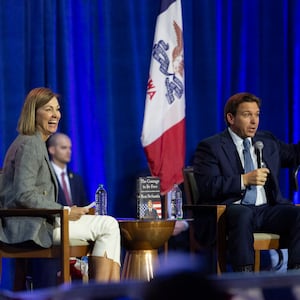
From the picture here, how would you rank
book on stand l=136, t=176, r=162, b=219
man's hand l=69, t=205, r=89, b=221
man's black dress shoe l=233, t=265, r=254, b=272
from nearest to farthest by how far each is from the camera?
1. man's hand l=69, t=205, r=89, b=221
2. man's black dress shoe l=233, t=265, r=254, b=272
3. book on stand l=136, t=176, r=162, b=219

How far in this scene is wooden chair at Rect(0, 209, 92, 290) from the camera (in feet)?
11.1

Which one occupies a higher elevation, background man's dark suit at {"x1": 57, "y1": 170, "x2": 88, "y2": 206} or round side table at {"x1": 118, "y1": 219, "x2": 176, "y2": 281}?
background man's dark suit at {"x1": 57, "y1": 170, "x2": 88, "y2": 206}

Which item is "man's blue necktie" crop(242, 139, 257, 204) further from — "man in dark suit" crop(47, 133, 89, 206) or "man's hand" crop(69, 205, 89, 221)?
"man in dark suit" crop(47, 133, 89, 206)

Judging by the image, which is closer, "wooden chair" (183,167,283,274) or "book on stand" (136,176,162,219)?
"wooden chair" (183,167,283,274)

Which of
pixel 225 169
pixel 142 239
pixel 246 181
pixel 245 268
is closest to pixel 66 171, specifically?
pixel 142 239

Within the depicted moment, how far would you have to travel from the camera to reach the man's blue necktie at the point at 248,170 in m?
4.19

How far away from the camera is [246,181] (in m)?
4.01

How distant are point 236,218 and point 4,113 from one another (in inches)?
73.7

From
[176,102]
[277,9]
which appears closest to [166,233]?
[176,102]

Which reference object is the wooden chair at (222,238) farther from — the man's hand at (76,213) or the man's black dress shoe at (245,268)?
the man's hand at (76,213)

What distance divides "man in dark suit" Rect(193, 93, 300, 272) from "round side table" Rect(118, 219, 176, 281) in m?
0.30

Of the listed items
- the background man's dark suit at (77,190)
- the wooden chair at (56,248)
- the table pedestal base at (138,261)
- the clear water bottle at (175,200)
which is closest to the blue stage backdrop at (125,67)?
the background man's dark suit at (77,190)

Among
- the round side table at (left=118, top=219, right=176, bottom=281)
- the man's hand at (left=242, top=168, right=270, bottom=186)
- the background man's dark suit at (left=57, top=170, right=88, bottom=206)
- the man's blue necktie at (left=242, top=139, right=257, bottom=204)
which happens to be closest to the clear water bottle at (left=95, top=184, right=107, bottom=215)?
the background man's dark suit at (left=57, top=170, right=88, bottom=206)

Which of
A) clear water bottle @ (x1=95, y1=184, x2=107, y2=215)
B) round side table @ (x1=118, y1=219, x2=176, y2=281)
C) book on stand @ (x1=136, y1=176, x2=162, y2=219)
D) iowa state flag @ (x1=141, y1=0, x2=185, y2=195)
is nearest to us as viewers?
round side table @ (x1=118, y1=219, x2=176, y2=281)
